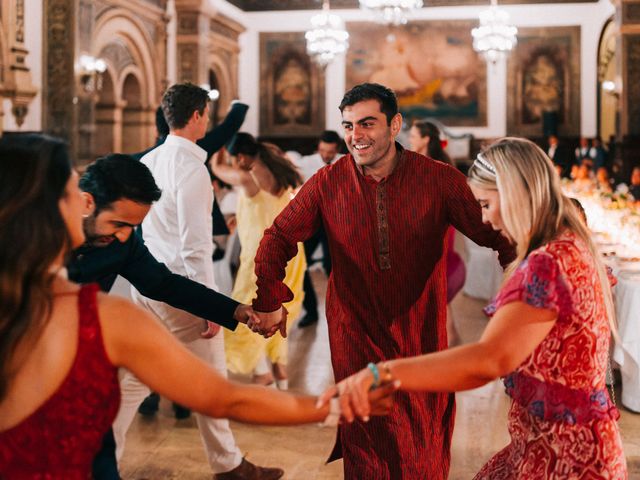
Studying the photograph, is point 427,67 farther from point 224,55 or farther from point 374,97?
point 374,97

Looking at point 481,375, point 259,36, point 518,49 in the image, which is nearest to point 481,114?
point 518,49

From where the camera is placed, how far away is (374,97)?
3.17 meters

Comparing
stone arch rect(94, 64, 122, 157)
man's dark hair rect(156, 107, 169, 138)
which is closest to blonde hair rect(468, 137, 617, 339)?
man's dark hair rect(156, 107, 169, 138)

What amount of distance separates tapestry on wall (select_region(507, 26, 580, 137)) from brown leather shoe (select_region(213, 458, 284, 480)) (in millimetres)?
17965

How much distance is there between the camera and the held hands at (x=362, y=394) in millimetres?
1946

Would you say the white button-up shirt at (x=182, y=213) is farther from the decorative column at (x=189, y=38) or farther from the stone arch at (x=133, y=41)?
the decorative column at (x=189, y=38)

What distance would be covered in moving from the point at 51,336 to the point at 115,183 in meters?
1.35

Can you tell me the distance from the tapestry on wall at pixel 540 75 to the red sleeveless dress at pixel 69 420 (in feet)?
66.6

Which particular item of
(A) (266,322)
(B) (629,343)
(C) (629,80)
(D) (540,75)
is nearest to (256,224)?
(B) (629,343)

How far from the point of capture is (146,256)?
312cm

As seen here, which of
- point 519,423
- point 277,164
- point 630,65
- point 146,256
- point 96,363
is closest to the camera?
point 96,363

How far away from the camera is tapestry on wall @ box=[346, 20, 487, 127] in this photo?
21.1 m

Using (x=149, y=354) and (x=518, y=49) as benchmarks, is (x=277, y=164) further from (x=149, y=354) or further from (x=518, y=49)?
(x=518, y=49)

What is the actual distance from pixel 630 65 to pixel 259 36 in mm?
9064
